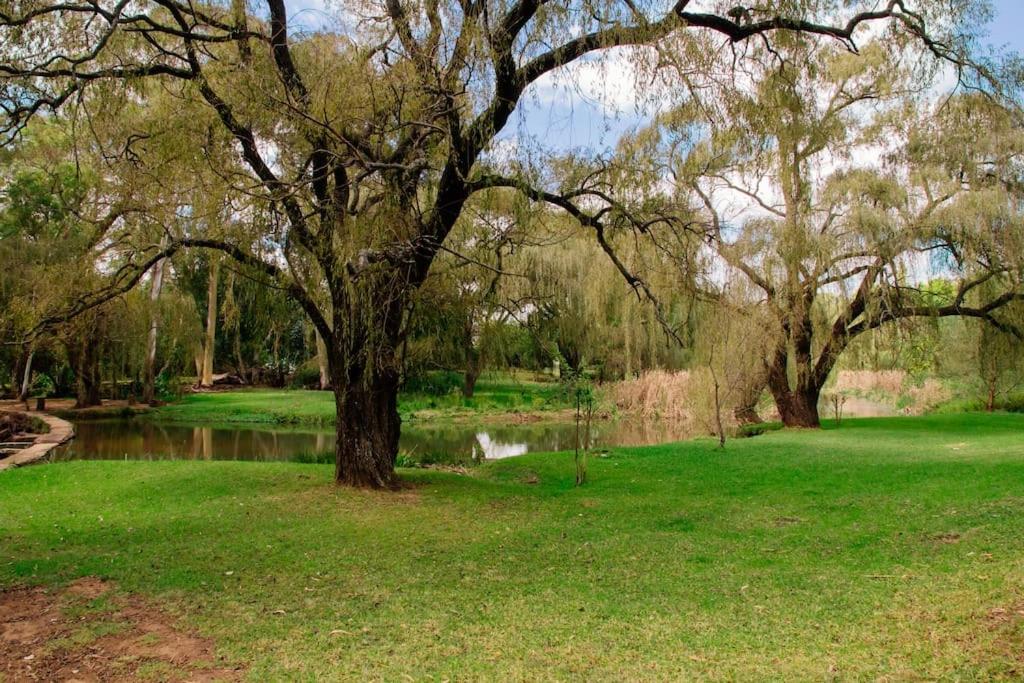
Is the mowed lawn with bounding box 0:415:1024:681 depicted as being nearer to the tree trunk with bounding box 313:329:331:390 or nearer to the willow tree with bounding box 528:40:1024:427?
the willow tree with bounding box 528:40:1024:427

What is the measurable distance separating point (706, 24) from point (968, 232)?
8089 millimetres

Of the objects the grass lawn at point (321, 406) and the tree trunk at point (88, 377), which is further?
the grass lawn at point (321, 406)

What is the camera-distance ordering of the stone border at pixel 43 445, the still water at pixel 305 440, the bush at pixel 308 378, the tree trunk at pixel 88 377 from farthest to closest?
the bush at pixel 308 378 → the tree trunk at pixel 88 377 → the still water at pixel 305 440 → the stone border at pixel 43 445

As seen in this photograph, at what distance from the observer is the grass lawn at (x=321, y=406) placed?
845 inches

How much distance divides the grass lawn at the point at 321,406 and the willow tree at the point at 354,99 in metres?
12.8

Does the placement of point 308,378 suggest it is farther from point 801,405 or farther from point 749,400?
point 801,405

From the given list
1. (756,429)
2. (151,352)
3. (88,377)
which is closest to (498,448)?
(756,429)

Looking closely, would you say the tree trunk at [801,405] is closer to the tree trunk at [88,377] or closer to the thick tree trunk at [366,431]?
the thick tree trunk at [366,431]

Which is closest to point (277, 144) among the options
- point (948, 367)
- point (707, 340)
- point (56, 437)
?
point (707, 340)

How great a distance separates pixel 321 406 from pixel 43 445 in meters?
11.5

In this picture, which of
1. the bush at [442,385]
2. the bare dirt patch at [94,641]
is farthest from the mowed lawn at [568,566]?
the bush at [442,385]

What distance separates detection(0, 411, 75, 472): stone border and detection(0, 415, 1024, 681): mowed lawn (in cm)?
200

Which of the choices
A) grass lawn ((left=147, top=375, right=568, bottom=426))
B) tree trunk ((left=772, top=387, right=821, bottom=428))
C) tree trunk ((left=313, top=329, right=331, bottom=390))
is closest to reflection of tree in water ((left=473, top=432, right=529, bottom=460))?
grass lawn ((left=147, top=375, right=568, bottom=426))

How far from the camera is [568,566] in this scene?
490 cm
